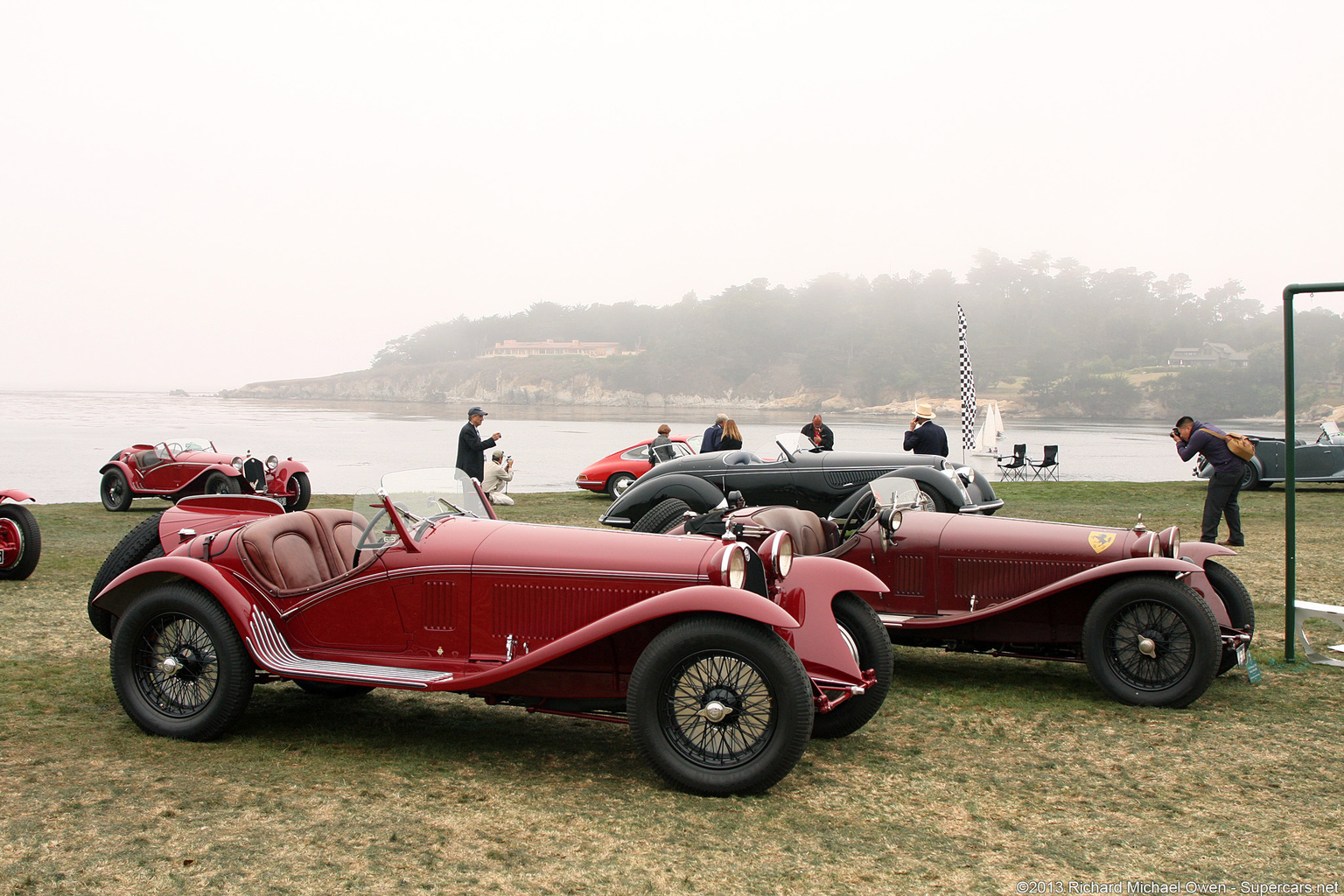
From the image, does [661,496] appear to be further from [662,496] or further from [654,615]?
[654,615]

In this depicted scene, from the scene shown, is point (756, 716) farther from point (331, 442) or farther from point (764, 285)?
point (764, 285)

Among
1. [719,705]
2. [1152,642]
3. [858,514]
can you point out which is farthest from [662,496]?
[719,705]

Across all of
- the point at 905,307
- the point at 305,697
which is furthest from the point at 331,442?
the point at 905,307

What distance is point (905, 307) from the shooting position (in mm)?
153750

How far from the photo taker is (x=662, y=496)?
445 inches

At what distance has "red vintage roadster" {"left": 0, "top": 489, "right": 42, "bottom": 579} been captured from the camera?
8391mm

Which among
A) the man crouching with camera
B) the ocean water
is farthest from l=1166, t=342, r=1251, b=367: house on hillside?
the man crouching with camera

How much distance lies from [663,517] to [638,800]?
110 inches

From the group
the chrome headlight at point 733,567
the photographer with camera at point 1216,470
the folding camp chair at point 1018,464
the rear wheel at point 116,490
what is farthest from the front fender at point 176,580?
the folding camp chair at point 1018,464

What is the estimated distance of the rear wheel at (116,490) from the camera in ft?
51.3

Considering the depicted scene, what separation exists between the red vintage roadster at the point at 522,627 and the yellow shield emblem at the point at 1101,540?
1716 millimetres

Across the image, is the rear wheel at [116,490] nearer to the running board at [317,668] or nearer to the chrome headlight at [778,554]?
the running board at [317,668]

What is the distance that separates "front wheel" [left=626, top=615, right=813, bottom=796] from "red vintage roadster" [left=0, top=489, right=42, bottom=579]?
7.06 m

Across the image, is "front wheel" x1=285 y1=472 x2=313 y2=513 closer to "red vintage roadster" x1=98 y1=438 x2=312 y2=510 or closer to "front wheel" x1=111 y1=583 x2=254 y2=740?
"red vintage roadster" x1=98 y1=438 x2=312 y2=510
